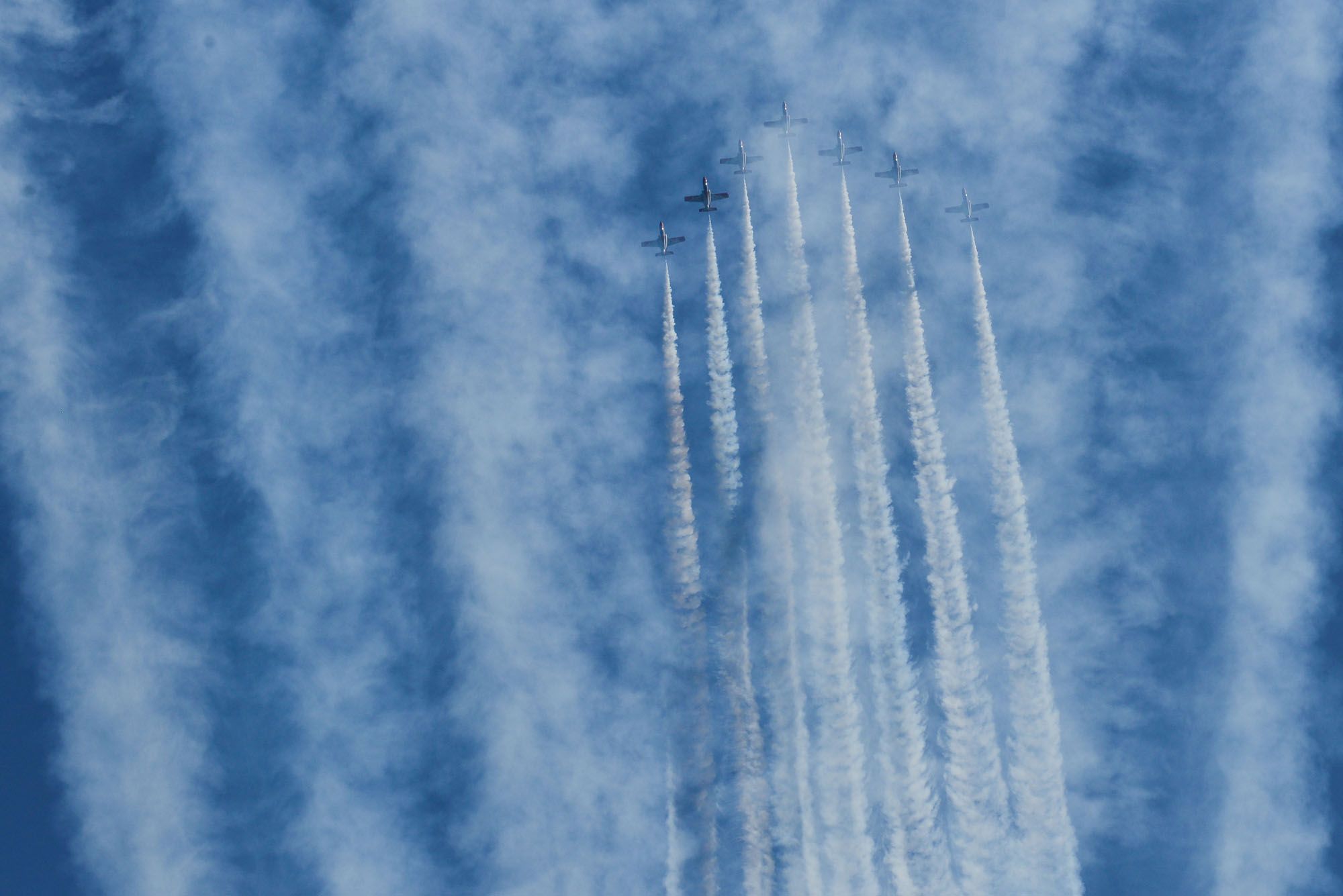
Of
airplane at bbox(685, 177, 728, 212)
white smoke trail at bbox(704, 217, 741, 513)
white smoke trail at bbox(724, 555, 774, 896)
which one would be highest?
airplane at bbox(685, 177, 728, 212)

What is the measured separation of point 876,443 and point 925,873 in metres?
19.2

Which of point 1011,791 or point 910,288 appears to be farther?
point 910,288

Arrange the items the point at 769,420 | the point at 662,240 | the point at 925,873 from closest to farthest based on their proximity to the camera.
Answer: the point at 925,873
the point at 769,420
the point at 662,240

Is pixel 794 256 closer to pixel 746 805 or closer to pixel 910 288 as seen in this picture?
pixel 910 288

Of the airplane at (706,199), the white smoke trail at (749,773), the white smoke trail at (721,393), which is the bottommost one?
the white smoke trail at (749,773)

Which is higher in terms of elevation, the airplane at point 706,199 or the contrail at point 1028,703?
the airplane at point 706,199

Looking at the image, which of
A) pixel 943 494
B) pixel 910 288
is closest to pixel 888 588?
pixel 943 494

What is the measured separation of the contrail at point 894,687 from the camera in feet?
180

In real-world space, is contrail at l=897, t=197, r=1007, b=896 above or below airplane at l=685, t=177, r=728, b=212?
below

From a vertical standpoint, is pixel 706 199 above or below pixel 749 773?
above

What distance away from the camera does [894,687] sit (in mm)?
55906

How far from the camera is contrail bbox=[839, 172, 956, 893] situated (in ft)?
180

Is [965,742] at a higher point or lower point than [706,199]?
lower

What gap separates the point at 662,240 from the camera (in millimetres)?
67562
